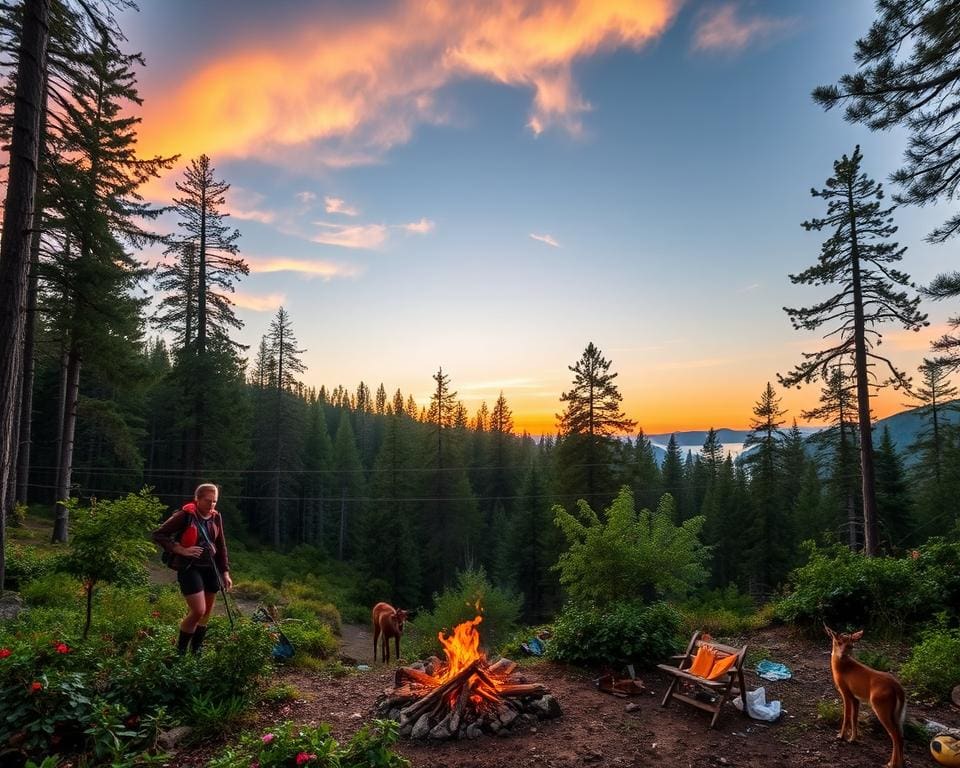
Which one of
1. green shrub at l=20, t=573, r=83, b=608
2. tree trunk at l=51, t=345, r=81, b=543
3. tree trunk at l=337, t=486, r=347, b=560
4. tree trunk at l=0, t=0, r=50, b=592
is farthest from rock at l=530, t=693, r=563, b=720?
tree trunk at l=337, t=486, r=347, b=560

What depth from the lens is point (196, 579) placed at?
19.7 ft

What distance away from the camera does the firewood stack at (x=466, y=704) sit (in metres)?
5.29

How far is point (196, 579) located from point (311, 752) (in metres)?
3.05

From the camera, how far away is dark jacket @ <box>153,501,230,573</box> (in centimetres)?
595

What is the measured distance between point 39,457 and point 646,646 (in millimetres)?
41393

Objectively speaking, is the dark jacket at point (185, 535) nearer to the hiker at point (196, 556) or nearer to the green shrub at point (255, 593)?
the hiker at point (196, 556)

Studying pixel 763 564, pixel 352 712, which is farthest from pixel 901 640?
pixel 763 564

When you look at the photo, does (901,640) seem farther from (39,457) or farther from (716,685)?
(39,457)

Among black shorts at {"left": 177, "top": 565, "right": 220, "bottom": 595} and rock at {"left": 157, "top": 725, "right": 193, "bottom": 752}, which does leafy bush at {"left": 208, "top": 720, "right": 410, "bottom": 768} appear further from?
black shorts at {"left": 177, "top": 565, "right": 220, "bottom": 595}

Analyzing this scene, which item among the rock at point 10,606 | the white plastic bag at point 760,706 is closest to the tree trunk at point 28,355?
the rock at point 10,606

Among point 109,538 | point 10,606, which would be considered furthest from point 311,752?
point 10,606

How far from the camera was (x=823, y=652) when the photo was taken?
27.3 feet

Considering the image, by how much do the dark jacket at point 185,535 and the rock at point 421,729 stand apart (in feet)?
9.45

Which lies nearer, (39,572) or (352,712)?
(352,712)
